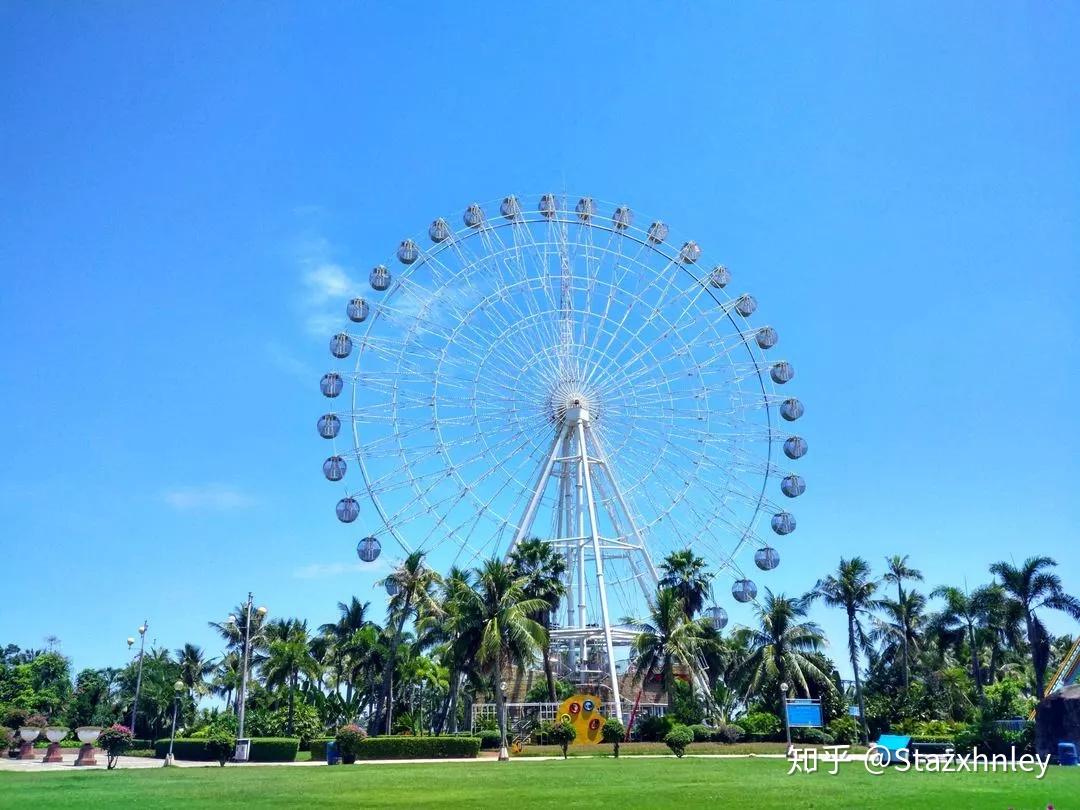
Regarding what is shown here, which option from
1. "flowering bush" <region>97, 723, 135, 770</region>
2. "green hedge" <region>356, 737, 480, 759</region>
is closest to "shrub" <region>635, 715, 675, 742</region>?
"green hedge" <region>356, 737, 480, 759</region>

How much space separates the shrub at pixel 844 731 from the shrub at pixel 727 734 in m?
5.85

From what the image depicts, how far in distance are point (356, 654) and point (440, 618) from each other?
592 cm

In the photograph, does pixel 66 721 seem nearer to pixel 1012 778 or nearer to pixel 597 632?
pixel 597 632

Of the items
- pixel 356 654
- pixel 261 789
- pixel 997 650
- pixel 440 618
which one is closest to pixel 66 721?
pixel 356 654

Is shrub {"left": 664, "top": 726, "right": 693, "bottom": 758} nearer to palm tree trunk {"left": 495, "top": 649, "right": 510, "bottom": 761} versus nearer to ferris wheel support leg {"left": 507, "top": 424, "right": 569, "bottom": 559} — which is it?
palm tree trunk {"left": 495, "top": 649, "right": 510, "bottom": 761}

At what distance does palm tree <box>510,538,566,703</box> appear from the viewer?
50.5 meters

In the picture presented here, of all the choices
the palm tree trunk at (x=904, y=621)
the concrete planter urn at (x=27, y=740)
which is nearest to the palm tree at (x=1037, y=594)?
the palm tree trunk at (x=904, y=621)

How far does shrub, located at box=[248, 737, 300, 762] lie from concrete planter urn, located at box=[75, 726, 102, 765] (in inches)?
287

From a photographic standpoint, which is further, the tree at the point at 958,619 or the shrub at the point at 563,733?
the tree at the point at 958,619

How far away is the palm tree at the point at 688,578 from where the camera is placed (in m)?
54.9

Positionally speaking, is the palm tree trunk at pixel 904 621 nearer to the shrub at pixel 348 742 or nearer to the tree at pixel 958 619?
the tree at pixel 958 619

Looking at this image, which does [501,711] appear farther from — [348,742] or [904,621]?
[904,621]

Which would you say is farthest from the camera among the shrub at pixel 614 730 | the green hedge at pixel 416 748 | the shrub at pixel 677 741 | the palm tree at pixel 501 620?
the palm tree at pixel 501 620

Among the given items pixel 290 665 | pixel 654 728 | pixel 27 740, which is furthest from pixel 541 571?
pixel 27 740
